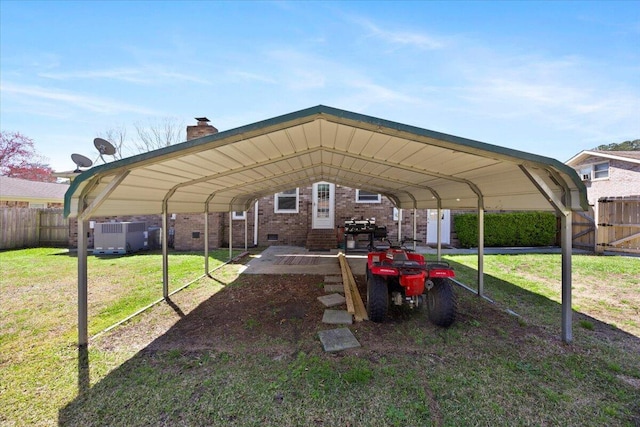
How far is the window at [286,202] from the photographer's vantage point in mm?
13664

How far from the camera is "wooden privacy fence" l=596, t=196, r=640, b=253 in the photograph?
11539mm

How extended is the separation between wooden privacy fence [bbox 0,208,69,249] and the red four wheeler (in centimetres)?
1592

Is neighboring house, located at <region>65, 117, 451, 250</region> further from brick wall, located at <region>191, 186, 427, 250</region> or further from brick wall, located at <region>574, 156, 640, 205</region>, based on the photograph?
brick wall, located at <region>574, 156, 640, 205</region>

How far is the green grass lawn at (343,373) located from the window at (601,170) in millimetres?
14065

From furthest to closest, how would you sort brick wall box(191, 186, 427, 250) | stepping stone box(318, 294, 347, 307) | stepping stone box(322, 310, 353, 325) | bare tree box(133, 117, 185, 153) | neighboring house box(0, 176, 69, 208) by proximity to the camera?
bare tree box(133, 117, 185, 153), neighboring house box(0, 176, 69, 208), brick wall box(191, 186, 427, 250), stepping stone box(318, 294, 347, 307), stepping stone box(322, 310, 353, 325)

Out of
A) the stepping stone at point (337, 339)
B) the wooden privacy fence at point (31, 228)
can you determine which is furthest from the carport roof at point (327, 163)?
the wooden privacy fence at point (31, 228)

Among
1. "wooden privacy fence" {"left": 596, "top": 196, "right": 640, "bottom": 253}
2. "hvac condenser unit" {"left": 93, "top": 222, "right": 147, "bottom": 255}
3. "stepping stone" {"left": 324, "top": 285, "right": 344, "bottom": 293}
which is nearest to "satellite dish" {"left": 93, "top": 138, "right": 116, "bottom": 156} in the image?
"hvac condenser unit" {"left": 93, "top": 222, "right": 147, "bottom": 255}

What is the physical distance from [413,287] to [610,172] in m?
18.1

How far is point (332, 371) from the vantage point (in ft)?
10.3

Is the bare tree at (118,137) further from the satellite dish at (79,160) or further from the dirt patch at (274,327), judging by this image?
the dirt patch at (274,327)

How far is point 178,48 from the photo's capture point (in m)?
8.41

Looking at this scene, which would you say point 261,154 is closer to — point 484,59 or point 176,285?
point 176,285

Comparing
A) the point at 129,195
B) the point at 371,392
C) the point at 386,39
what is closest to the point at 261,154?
the point at 129,195

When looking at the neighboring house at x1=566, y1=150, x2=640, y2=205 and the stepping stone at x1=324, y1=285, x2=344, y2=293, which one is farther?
the neighboring house at x1=566, y1=150, x2=640, y2=205
